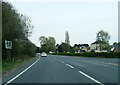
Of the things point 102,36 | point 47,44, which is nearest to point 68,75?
point 102,36

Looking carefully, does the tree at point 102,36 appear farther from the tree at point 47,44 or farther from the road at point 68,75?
the road at point 68,75

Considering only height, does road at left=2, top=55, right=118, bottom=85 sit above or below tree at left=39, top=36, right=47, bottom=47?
below

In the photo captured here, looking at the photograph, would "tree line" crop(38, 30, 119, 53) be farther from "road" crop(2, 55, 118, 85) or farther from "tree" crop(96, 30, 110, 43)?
"road" crop(2, 55, 118, 85)

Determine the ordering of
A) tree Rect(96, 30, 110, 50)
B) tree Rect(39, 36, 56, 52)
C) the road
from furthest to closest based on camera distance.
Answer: tree Rect(39, 36, 56, 52) < tree Rect(96, 30, 110, 50) < the road

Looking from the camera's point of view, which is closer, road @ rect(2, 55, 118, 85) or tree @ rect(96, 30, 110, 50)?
road @ rect(2, 55, 118, 85)

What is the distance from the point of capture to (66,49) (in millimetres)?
154500

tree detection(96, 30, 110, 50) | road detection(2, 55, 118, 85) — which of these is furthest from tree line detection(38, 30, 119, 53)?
road detection(2, 55, 118, 85)

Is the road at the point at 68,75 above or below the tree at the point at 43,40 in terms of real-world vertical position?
below

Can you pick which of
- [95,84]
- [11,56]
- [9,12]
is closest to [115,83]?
[95,84]

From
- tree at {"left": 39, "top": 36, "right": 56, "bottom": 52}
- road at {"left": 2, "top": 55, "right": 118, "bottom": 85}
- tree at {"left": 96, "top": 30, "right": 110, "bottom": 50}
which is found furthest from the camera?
tree at {"left": 39, "top": 36, "right": 56, "bottom": 52}

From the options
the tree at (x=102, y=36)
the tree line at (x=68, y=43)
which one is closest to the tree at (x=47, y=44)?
the tree line at (x=68, y=43)

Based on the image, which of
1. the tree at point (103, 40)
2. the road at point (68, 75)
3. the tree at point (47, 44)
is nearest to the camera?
the road at point (68, 75)

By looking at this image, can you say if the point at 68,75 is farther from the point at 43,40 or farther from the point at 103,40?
the point at 43,40

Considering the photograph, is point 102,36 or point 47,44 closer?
point 102,36
